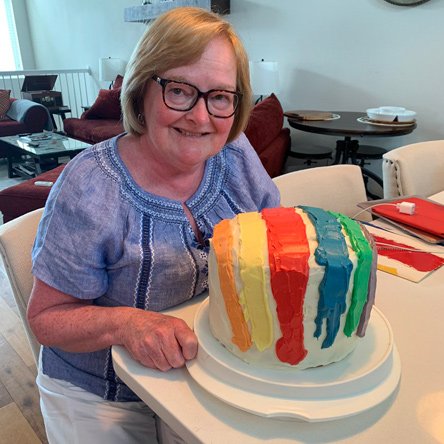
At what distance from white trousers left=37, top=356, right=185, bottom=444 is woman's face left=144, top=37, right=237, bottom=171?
1.71ft

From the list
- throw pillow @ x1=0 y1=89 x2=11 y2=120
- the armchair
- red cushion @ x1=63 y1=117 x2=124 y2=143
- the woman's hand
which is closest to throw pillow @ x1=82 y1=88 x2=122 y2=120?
red cushion @ x1=63 y1=117 x2=124 y2=143

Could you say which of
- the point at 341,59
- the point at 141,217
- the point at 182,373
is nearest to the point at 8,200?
the point at 141,217

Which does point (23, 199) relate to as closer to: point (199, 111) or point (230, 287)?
point (199, 111)

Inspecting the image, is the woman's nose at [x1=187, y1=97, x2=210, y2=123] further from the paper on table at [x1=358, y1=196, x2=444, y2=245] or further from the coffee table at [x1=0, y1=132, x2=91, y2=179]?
the coffee table at [x1=0, y1=132, x2=91, y2=179]

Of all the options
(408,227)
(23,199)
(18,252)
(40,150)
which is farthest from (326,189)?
(40,150)

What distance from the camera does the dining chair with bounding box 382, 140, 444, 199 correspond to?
1.60 m

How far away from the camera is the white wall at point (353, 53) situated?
9.44 ft

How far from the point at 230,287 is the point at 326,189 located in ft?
3.07

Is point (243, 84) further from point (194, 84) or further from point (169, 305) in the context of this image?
point (169, 305)

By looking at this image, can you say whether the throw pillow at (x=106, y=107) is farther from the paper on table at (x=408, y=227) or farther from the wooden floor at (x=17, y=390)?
the paper on table at (x=408, y=227)

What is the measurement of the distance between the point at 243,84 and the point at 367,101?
8.70 ft

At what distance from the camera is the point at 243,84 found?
3.05 ft

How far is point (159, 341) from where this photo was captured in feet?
2.16

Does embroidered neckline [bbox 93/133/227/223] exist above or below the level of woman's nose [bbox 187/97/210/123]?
below
